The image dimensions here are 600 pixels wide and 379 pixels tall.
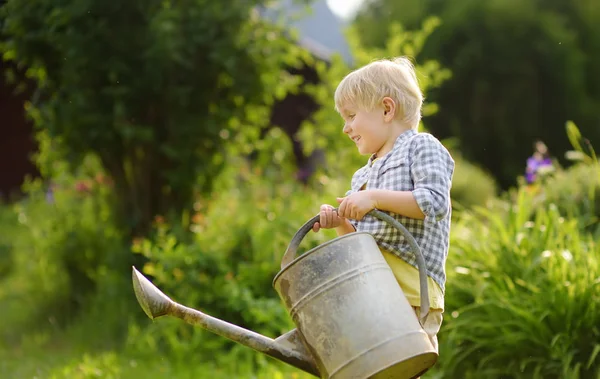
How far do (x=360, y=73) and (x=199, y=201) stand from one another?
3.45 metres

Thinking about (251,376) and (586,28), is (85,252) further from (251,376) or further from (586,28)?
(586,28)

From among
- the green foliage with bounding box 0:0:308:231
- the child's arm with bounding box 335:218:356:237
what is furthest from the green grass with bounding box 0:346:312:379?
the child's arm with bounding box 335:218:356:237

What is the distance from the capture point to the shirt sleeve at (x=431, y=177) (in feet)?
7.00

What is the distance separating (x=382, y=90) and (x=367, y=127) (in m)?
0.12

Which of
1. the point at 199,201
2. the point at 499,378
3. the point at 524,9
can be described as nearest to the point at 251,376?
the point at 499,378

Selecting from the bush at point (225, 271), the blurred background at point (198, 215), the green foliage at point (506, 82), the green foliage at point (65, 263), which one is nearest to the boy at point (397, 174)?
the blurred background at point (198, 215)

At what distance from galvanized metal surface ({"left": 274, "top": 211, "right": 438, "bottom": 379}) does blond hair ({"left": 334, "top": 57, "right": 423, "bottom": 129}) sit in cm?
42

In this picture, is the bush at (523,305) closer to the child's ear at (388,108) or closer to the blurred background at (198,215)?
the blurred background at (198,215)

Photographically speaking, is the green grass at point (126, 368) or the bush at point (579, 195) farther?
the bush at point (579, 195)

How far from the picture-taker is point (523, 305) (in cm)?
350

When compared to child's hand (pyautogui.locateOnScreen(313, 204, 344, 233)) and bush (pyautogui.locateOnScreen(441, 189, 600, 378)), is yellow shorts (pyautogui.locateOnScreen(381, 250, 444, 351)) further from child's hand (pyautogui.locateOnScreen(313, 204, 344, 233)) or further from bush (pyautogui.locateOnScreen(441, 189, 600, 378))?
bush (pyautogui.locateOnScreen(441, 189, 600, 378))

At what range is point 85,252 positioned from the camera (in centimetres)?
564

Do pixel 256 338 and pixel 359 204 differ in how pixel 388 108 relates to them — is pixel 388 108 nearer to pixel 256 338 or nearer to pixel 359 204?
pixel 359 204

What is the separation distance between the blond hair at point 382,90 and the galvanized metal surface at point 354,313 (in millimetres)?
415
